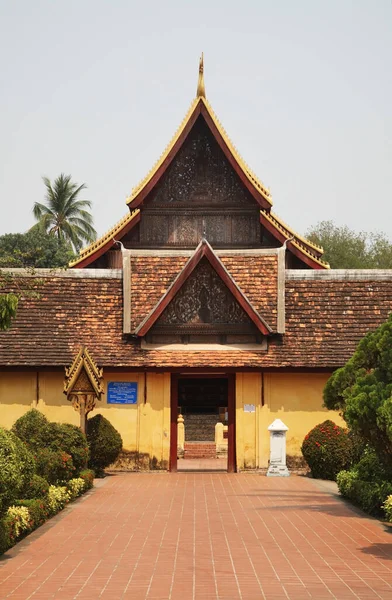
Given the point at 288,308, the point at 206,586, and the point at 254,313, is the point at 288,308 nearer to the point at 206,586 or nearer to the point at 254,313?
the point at 254,313

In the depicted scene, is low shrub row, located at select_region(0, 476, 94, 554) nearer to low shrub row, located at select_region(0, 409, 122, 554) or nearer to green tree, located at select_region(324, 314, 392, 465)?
low shrub row, located at select_region(0, 409, 122, 554)

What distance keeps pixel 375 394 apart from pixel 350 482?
16.6ft

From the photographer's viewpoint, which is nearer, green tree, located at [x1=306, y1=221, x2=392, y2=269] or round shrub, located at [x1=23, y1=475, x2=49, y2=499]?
round shrub, located at [x1=23, y1=475, x2=49, y2=499]

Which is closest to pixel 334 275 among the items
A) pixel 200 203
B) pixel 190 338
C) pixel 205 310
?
pixel 205 310

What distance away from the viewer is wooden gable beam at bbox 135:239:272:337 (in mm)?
25812

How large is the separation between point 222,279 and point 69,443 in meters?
7.28

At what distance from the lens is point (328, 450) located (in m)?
23.5

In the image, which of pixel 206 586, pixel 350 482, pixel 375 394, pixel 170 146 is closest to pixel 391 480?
pixel 350 482

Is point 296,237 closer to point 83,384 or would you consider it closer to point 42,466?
point 83,384

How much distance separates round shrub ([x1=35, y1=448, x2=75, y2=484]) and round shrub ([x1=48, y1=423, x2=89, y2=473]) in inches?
22.8

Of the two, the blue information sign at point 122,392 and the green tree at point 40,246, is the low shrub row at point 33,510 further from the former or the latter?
the green tree at point 40,246

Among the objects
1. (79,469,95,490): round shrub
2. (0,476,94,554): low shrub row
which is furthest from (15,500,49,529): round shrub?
(79,469,95,490): round shrub

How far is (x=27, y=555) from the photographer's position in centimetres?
1311

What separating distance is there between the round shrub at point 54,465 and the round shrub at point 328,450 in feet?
20.8
